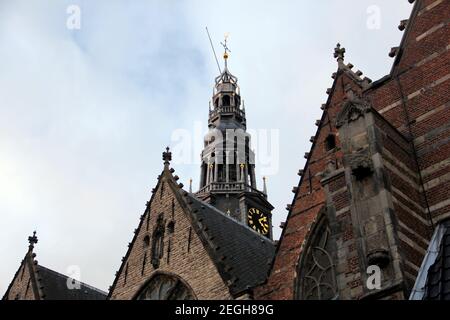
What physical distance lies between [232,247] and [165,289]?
2.11 m

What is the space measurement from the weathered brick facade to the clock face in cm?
2197

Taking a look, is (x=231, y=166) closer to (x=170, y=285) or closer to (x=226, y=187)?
(x=226, y=187)

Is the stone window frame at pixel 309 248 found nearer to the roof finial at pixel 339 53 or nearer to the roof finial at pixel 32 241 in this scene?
the roof finial at pixel 339 53

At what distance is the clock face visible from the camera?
37000 millimetres

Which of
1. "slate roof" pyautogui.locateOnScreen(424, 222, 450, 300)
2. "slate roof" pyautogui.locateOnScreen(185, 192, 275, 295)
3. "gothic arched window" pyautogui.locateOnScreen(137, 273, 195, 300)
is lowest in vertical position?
"slate roof" pyautogui.locateOnScreen(424, 222, 450, 300)

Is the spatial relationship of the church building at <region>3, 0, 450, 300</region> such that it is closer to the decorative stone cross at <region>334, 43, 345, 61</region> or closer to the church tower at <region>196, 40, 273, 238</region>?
the decorative stone cross at <region>334, 43, 345, 61</region>

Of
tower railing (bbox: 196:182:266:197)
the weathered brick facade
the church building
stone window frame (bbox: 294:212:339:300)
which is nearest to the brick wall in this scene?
the church building

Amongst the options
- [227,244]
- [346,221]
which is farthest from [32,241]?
[346,221]

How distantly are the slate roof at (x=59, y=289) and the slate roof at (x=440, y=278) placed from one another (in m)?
15.2

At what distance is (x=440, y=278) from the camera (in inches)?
323

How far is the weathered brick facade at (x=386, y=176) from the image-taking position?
358 inches

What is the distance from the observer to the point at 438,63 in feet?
40.1
